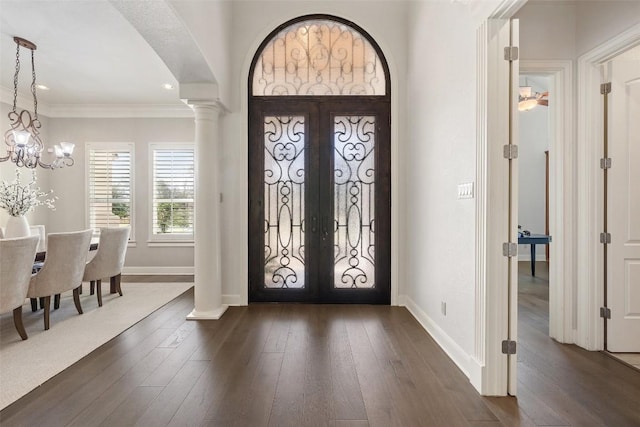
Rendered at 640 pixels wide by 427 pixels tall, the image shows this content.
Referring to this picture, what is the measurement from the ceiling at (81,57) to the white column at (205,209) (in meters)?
1.29

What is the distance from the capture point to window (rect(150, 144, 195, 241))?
20.2 feet

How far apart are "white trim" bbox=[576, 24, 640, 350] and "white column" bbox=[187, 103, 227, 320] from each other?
3643mm

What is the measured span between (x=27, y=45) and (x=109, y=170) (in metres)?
2.60

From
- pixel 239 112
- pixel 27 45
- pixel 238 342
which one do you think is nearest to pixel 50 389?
pixel 238 342

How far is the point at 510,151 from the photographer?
2.14 meters

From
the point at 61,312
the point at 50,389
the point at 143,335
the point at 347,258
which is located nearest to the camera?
the point at 50,389

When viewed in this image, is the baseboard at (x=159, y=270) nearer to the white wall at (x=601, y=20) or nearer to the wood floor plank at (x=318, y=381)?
the wood floor plank at (x=318, y=381)

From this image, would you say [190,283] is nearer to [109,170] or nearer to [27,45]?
[109,170]

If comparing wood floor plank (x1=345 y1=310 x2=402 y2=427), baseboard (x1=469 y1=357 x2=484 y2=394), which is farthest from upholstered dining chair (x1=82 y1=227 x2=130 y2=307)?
baseboard (x1=469 y1=357 x2=484 y2=394)

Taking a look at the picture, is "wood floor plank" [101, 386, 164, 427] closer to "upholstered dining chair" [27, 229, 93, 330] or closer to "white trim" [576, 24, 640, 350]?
"upholstered dining chair" [27, 229, 93, 330]

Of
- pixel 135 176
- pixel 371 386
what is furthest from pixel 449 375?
pixel 135 176

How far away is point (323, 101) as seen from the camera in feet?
13.6

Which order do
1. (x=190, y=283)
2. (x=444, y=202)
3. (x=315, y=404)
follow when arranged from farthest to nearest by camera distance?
(x=190, y=283) → (x=444, y=202) → (x=315, y=404)

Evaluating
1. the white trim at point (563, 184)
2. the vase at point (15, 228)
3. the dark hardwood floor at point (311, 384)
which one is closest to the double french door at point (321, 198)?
the dark hardwood floor at point (311, 384)
